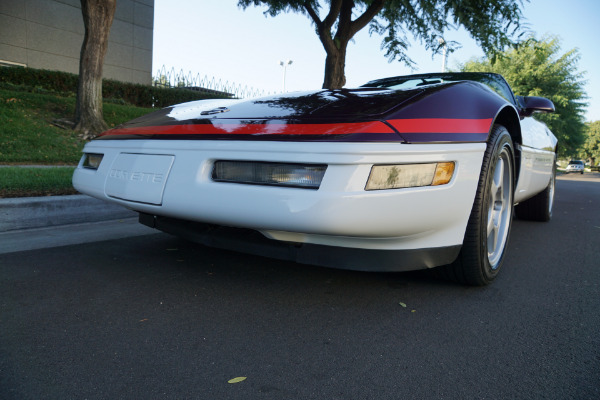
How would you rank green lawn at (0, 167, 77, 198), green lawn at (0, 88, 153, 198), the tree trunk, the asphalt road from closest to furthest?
the asphalt road < green lawn at (0, 167, 77, 198) < green lawn at (0, 88, 153, 198) < the tree trunk

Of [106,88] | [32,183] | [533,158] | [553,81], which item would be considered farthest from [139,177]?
[553,81]

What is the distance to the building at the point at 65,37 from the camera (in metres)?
14.3

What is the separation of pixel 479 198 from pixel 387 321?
0.73 m

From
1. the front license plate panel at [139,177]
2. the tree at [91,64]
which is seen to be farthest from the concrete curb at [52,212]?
the tree at [91,64]

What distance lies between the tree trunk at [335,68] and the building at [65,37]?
10296mm

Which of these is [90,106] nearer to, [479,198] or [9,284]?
[9,284]

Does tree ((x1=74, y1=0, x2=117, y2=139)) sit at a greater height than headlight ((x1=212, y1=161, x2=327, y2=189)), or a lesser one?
greater

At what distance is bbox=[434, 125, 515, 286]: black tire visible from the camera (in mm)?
2180

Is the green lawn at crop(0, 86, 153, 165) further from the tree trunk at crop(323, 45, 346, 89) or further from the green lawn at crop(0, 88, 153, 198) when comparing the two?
the tree trunk at crop(323, 45, 346, 89)

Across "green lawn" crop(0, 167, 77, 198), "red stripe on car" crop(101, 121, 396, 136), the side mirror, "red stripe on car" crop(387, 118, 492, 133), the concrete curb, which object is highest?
the side mirror

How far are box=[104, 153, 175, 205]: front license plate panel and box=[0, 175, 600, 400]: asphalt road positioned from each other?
1.50 ft

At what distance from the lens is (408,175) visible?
182 centimetres

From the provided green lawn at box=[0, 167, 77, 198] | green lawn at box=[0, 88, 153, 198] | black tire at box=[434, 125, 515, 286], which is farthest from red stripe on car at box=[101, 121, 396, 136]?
green lawn at box=[0, 88, 153, 198]

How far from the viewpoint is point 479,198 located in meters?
2.15
